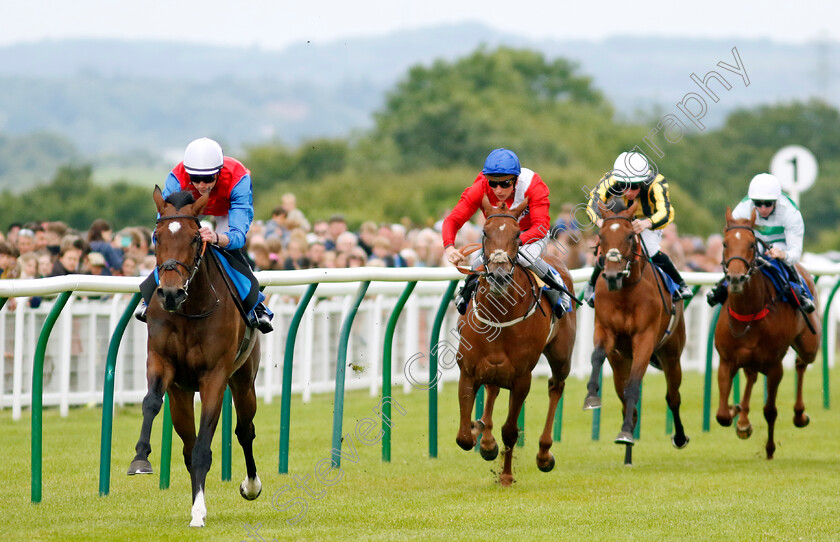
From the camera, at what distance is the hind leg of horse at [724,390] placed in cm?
Answer: 895

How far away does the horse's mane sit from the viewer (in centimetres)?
586

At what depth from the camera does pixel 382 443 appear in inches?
328

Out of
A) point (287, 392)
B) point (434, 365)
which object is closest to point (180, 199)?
point (287, 392)

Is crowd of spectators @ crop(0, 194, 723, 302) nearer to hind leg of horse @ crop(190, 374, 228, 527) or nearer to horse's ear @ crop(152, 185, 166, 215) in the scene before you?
hind leg of horse @ crop(190, 374, 228, 527)

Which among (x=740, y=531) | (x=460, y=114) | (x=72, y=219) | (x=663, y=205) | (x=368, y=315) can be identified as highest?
(x=460, y=114)

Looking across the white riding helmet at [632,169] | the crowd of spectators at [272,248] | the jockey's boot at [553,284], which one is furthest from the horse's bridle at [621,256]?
the white riding helmet at [632,169]

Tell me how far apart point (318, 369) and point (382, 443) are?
3.51 m

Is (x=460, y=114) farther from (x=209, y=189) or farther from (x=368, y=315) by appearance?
(x=209, y=189)

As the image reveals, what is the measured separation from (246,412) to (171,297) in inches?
52.7

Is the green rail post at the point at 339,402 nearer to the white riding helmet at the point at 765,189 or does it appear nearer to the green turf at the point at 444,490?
the green turf at the point at 444,490

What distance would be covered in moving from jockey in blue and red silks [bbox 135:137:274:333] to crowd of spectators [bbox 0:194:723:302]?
9.60 feet

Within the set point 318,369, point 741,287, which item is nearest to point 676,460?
point 741,287

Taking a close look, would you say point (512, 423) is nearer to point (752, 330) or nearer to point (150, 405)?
point (752, 330)

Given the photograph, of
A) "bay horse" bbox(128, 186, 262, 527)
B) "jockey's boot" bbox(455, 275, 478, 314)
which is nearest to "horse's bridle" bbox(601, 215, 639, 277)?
"jockey's boot" bbox(455, 275, 478, 314)
